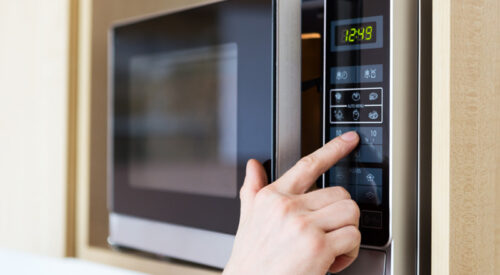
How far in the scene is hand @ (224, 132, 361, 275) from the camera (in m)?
0.45

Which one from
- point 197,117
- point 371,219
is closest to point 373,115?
point 371,219

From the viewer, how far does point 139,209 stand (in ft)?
2.47

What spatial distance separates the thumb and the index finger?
49mm

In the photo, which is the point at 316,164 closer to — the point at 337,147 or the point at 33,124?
the point at 337,147

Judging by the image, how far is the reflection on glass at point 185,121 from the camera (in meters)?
0.62

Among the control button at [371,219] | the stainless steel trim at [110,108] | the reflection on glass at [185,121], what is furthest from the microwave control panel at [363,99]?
the stainless steel trim at [110,108]

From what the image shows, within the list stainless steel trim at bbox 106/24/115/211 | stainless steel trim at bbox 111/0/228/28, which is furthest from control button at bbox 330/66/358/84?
stainless steel trim at bbox 106/24/115/211

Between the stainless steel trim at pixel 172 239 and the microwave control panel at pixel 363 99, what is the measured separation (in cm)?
21

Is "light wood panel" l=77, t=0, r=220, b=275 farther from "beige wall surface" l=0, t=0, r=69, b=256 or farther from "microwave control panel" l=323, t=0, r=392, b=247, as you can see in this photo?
"microwave control panel" l=323, t=0, r=392, b=247

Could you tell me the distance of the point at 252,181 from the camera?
1.77 ft
